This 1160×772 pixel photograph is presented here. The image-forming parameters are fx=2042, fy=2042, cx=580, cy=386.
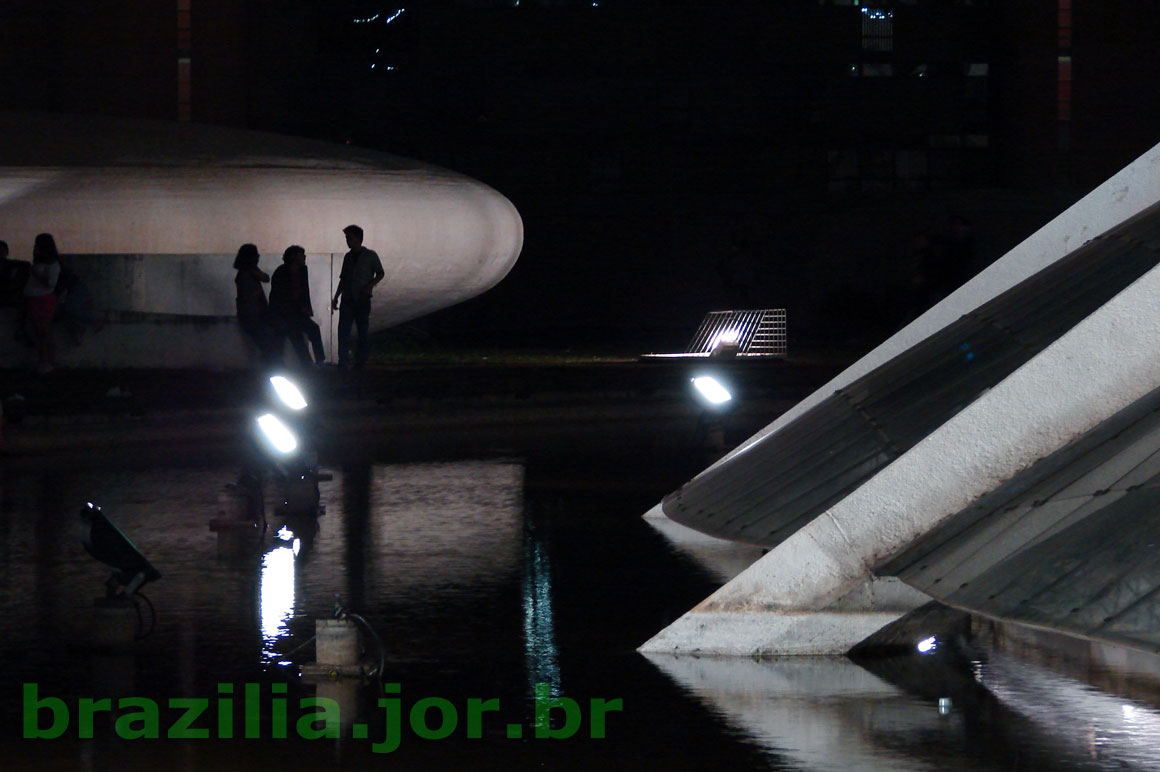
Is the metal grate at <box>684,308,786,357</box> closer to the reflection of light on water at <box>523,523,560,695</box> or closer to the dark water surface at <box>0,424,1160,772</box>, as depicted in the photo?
the dark water surface at <box>0,424,1160,772</box>

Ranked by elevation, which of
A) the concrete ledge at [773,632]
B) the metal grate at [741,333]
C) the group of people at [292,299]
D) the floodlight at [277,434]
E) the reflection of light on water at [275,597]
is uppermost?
the metal grate at [741,333]

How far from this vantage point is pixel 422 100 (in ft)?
160

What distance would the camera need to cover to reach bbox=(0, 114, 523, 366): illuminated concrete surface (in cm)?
2514

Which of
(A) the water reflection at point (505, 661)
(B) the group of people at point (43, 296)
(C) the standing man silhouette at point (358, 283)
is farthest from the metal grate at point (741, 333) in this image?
(A) the water reflection at point (505, 661)

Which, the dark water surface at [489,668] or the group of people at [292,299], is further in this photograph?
the group of people at [292,299]

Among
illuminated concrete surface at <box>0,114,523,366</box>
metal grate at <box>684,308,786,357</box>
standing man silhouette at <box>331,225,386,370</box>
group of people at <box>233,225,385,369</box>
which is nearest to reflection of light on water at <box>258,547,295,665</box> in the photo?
group of people at <box>233,225,385,369</box>

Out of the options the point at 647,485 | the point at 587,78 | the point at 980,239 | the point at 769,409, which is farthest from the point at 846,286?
the point at 647,485

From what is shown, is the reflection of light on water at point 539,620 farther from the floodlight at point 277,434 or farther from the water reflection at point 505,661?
the floodlight at point 277,434

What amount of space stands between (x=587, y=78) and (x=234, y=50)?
9.40 metres

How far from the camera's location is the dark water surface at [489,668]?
6094 millimetres

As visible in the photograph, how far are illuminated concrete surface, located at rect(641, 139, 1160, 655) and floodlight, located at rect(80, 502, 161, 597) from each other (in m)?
2.07

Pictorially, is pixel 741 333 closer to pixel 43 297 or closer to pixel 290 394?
pixel 43 297

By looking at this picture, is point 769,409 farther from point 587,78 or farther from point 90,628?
point 587,78

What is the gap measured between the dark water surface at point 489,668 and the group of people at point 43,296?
9.54 m
